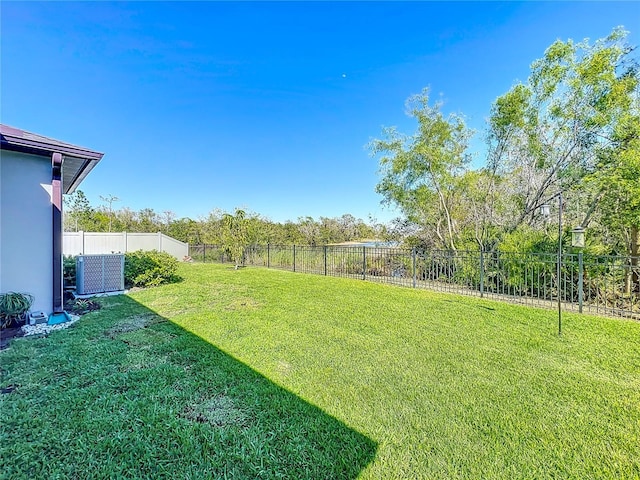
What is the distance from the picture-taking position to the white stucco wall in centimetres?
431

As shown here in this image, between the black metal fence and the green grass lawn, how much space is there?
1.35 m

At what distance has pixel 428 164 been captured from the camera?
9.62m

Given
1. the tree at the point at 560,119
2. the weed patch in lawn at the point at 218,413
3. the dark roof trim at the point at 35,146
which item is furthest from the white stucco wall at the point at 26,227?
the tree at the point at 560,119

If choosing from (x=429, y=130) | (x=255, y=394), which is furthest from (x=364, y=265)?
(x=255, y=394)

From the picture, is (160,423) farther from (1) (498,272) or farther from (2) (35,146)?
(1) (498,272)

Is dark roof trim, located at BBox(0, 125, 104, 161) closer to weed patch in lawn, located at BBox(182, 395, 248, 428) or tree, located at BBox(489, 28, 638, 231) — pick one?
weed patch in lawn, located at BBox(182, 395, 248, 428)

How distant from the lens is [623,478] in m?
1.57

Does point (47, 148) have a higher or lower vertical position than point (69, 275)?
higher

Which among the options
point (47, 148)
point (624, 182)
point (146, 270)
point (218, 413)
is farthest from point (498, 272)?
point (146, 270)

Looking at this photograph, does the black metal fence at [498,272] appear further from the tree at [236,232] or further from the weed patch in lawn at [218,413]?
the weed patch in lawn at [218,413]

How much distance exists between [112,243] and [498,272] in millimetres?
16680

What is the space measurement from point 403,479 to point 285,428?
0.84 m

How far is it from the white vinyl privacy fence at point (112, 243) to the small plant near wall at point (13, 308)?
35.6 ft

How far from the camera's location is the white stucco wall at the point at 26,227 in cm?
431
